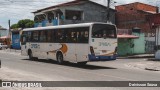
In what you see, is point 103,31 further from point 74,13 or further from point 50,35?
point 74,13

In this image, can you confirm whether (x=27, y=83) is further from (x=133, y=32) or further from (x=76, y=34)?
(x=133, y=32)

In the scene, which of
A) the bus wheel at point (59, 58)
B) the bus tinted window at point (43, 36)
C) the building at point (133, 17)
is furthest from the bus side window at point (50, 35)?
the building at point (133, 17)

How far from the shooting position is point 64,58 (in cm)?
2492

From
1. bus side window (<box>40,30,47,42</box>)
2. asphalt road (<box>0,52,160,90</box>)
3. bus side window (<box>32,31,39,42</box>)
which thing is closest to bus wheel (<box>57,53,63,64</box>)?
bus side window (<box>40,30,47,42</box>)

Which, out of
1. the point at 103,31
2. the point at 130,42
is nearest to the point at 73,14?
the point at 130,42

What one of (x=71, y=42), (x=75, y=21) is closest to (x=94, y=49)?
(x=71, y=42)

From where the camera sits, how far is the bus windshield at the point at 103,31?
22.0 m

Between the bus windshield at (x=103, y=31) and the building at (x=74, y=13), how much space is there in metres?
32.3

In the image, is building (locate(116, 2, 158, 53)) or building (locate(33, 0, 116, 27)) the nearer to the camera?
building (locate(116, 2, 158, 53))

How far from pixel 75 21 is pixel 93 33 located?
36449mm

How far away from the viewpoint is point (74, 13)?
199 ft

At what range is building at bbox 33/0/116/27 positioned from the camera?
2275 inches

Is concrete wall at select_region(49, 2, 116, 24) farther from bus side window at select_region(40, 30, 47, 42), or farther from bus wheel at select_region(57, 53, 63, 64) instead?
bus wheel at select_region(57, 53, 63, 64)

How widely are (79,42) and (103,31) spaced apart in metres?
1.69
